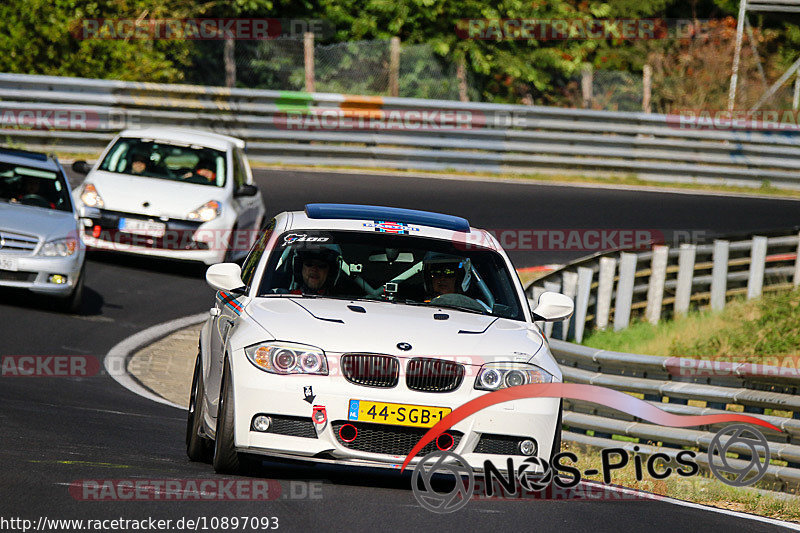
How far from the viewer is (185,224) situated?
54.6 ft

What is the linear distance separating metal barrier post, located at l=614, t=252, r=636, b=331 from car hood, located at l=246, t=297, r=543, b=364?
32.3 ft

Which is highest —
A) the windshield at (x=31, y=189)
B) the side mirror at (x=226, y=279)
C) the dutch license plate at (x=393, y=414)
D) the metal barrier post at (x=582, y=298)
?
the side mirror at (x=226, y=279)

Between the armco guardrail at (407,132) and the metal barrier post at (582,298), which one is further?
the armco guardrail at (407,132)

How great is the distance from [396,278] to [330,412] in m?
2.06

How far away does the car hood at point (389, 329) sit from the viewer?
6.93 m

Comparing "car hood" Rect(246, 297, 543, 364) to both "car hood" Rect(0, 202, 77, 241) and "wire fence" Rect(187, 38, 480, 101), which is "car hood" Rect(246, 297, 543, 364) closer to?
"car hood" Rect(0, 202, 77, 241)

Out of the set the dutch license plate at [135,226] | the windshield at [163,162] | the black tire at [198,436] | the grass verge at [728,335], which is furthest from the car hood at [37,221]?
the black tire at [198,436]

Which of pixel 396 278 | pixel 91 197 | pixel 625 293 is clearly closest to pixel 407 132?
pixel 625 293

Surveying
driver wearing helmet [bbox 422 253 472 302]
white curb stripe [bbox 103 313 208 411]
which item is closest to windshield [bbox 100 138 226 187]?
white curb stripe [bbox 103 313 208 411]

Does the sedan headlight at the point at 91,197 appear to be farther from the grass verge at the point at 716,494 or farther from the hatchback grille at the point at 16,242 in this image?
the grass verge at the point at 716,494

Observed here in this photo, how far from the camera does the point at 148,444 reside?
8.72 m

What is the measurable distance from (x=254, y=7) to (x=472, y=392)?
84.2 ft

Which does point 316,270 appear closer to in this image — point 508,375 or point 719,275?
point 508,375

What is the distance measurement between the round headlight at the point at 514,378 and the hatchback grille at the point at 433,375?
263mm
